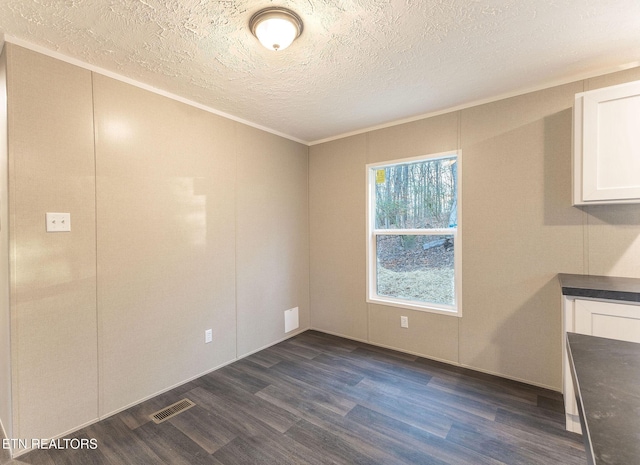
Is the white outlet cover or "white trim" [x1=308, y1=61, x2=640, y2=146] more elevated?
"white trim" [x1=308, y1=61, x2=640, y2=146]

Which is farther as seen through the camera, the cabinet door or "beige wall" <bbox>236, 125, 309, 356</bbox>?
"beige wall" <bbox>236, 125, 309, 356</bbox>

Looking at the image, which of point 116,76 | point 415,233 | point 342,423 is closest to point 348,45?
point 116,76

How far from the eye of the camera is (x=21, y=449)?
1.76 metres

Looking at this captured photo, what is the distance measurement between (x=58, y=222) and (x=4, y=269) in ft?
1.35

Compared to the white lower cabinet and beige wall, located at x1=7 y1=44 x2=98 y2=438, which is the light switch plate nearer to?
beige wall, located at x1=7 y1=44 x2=98 y2=438

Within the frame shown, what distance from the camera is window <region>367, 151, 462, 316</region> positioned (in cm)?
290

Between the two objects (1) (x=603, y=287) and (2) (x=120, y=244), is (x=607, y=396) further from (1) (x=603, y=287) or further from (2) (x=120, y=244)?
(2) (x=120, y=244)

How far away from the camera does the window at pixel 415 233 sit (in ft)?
9.53

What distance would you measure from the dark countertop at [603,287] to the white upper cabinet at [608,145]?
535 millimetres

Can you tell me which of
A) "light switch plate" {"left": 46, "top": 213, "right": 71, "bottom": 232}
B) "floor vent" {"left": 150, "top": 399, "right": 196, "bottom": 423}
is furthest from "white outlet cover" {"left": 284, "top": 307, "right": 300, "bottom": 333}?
"light switch plate" {"left": 46, "top": 213, "right": 71, "bottom": 232}

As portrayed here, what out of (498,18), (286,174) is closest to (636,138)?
(498,18)

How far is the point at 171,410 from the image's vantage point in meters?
2.20

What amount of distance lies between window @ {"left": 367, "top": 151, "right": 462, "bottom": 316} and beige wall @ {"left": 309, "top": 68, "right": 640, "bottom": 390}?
11cm

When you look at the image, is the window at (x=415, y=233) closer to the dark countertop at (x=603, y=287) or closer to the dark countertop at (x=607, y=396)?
the dark countertop at (x=603, y=287)
